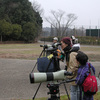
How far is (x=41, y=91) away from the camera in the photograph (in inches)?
193

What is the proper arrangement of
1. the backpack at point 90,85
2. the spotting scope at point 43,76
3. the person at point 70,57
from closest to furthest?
the spotting scope at point 43,76
the backpack at point 90,85
the person at point 70,57

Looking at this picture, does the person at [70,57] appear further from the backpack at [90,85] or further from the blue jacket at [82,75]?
the backpack at [90,85]

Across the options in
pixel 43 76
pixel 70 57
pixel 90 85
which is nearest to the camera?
pixel 43 76

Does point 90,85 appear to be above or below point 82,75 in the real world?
below

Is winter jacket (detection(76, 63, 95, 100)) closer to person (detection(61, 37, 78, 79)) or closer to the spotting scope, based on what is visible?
person (detection(61, 37, 78, 79))

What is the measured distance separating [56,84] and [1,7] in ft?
160

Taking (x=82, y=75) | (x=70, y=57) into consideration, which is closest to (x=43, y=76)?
(x=82, y=75)

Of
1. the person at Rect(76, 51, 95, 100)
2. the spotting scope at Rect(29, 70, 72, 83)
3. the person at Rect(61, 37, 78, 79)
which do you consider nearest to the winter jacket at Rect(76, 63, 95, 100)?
the person at Rect(76, 51, 95, 100)

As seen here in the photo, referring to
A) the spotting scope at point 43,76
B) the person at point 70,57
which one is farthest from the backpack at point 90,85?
the spotting scope at point 43,76

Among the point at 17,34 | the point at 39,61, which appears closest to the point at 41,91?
the point at 39,61

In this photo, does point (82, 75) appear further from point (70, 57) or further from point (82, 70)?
point (70, 57)

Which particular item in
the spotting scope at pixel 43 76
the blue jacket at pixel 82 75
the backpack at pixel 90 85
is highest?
the spotting scope at pixel 43 76

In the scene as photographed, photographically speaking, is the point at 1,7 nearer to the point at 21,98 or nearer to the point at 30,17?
the point at 30,17

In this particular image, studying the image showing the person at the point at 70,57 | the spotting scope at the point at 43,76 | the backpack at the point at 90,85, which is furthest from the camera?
the person at the point at 70,57
